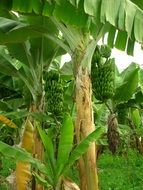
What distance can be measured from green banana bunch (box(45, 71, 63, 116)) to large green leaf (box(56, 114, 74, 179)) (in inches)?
23.7

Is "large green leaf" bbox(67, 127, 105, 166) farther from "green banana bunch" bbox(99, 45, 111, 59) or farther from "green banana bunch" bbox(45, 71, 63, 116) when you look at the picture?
"green banana bunch" bbox(99, 45, 111, 59)

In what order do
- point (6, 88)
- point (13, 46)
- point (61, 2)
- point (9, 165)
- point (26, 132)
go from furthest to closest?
point (9, 165)
point (6, 88)
point (13, 46)
point (26, 132)
point (61, 2)

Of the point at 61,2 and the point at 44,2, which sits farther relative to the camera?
the point at 44,2

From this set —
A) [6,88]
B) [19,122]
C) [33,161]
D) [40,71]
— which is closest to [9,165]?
[19,122]

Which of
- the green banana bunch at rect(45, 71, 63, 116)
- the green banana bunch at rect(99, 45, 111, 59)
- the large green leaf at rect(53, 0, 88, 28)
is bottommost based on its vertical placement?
the green banana bunch at rect(45, 71, 63, 116)

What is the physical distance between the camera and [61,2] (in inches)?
112

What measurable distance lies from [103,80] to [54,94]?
60 cm

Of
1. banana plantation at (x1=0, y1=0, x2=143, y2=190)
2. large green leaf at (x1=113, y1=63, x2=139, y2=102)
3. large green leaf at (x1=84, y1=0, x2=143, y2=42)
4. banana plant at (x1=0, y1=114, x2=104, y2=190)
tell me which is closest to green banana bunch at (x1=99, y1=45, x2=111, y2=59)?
banana plantation at (x1=0, y1=0, x2=143, y2=190)

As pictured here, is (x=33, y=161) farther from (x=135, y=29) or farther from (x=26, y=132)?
(x=135, y=29)

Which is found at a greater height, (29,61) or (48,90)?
(29,61)

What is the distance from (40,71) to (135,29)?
1.68 m

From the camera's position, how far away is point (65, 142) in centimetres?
328

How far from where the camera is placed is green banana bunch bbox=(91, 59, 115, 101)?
3.53m

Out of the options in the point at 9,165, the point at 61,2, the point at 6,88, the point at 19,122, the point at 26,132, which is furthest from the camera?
the point at 9,165
